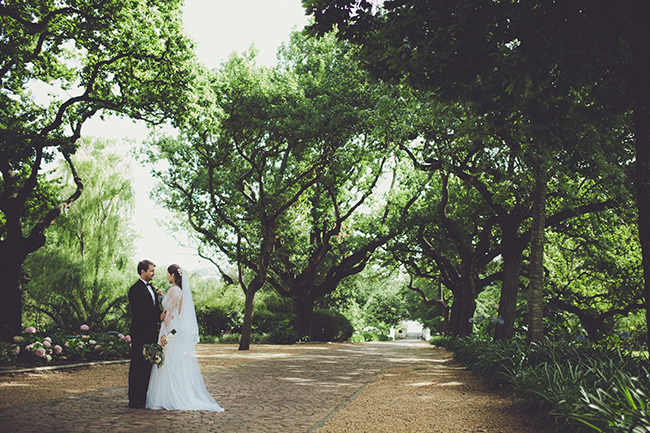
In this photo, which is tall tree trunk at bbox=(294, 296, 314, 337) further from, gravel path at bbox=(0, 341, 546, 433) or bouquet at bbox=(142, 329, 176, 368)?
bouquet at bbox=(142, 329, 176, 368)

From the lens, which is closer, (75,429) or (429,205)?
(75,429)

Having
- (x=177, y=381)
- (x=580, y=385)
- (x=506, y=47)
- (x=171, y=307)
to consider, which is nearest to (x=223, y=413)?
(x=177, y=381)

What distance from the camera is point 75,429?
484 cm

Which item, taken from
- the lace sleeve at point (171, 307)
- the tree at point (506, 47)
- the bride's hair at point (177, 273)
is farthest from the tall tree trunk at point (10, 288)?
the tree at point (506, 47)

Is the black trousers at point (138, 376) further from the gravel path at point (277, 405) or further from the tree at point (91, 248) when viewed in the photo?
the tree at point (91, 248)

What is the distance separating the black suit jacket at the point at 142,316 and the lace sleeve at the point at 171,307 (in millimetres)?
168

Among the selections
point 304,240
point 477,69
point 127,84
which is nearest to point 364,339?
point 304,240

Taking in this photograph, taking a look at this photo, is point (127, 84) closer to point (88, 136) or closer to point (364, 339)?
point (88, 136)

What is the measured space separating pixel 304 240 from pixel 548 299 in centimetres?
1289

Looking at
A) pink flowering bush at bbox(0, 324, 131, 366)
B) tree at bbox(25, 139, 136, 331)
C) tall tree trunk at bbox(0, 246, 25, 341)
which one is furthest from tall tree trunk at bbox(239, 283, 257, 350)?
tall tree trunk at bbox(0, 246, 25, 341)

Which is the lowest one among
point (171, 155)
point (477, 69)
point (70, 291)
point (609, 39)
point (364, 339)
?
point (364, 339)

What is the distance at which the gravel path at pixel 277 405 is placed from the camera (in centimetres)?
530

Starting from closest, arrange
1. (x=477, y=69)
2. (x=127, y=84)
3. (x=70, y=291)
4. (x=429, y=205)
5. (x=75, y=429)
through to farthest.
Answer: (x=75, y=429), (x=477, y=69), (x=127, y=84), (x=70, y=291), (x=429, y=205)

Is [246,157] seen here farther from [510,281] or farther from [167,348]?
[167,348]
